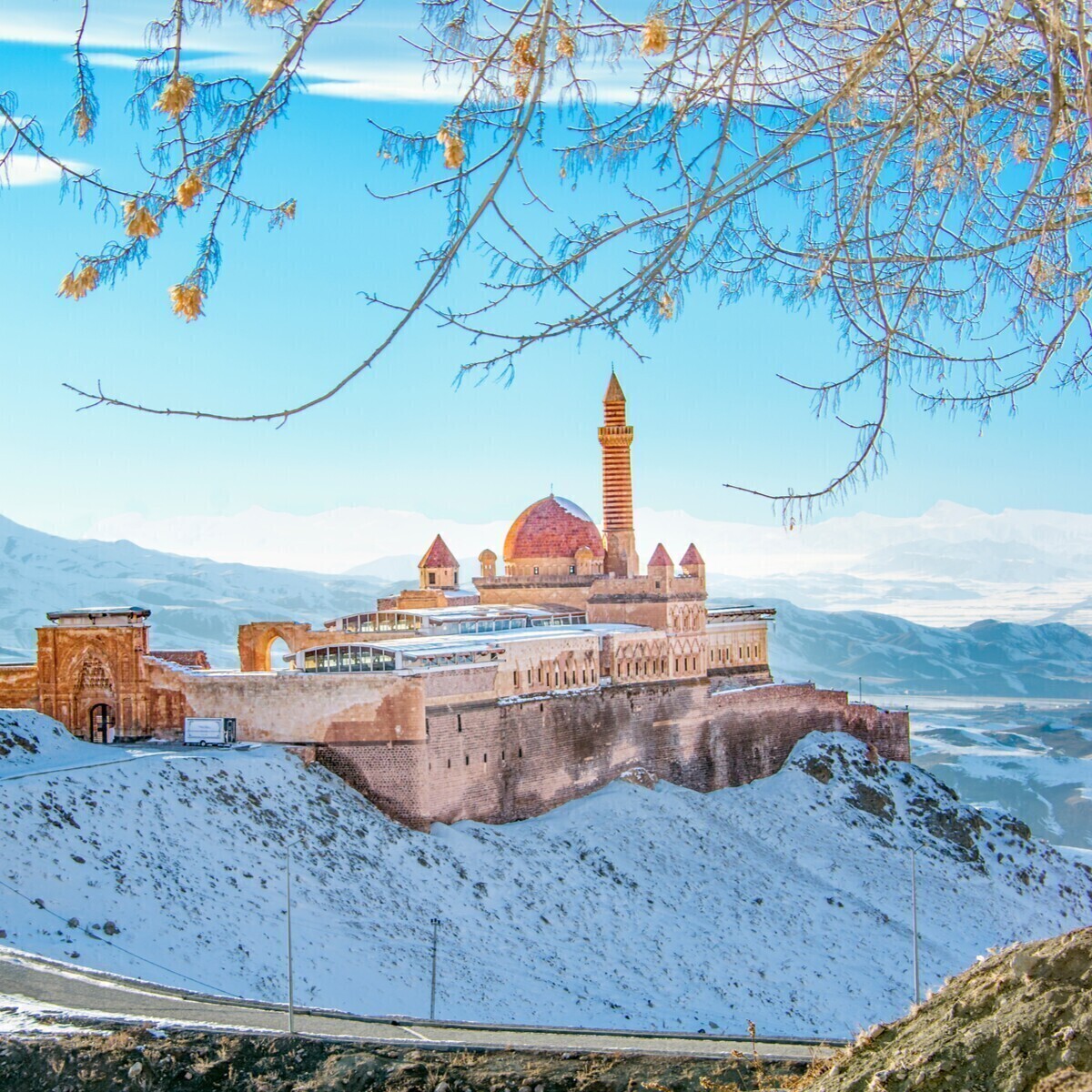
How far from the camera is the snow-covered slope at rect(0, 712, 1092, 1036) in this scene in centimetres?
2039

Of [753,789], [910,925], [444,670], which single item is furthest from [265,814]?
[753,789]

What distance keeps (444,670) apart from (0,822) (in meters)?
10.8

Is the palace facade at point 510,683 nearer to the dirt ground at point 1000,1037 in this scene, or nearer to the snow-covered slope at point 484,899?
the snow-covered slope at point 484,899

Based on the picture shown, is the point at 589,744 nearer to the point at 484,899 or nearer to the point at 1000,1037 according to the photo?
the point at 484,899

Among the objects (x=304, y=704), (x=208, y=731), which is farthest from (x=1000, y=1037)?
(x=208, y=731)

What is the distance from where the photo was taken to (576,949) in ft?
83.6

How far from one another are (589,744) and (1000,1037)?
28.1 metres

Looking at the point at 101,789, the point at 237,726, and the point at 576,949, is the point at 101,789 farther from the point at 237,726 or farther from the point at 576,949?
the point at 576,949

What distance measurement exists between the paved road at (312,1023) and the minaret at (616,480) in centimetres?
3269

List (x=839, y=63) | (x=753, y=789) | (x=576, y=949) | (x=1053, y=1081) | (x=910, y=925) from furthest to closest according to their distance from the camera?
(x=753, y=789)
(x=910, y=925)
(x=576, y=949)
(x=839, y=63)
(x=1053, y=1081)

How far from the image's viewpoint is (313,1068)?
10.6 meters

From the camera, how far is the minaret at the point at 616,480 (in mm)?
46344

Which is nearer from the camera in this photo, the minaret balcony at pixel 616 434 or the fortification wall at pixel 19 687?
the fortification wall at pixel 19 687

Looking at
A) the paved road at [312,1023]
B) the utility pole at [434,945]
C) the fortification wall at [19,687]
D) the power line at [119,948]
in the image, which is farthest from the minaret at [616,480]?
the paved road at [312,1023]
